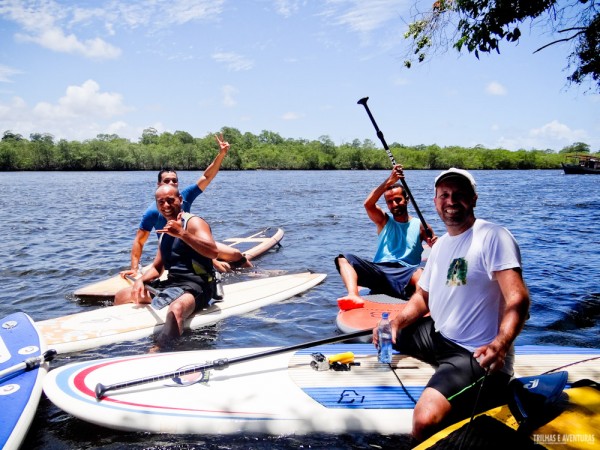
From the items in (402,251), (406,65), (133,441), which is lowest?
(133,441)

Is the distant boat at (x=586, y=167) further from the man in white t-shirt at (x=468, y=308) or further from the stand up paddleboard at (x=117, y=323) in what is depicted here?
the man in white t-shirt at (x=468, y=308)

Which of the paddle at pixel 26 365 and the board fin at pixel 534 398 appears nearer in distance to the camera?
the board fin at pixel 534 398

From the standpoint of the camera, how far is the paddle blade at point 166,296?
5566mm

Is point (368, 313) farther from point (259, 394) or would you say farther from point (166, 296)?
point (166, 296)

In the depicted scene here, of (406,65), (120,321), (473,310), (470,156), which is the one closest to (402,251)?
(406,65)

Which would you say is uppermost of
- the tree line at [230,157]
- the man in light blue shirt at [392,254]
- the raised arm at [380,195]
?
the tree line at [230,157]

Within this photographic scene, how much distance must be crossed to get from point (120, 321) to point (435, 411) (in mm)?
4185

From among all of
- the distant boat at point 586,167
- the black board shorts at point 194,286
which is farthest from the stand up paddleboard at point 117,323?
the distant boat at point 586,167

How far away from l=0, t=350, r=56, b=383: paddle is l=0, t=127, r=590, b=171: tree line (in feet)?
268

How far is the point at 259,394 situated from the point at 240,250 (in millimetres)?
7173

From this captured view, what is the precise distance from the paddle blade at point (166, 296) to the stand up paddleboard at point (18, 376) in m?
1.29

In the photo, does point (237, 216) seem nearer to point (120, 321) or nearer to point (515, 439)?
point (120, 321)

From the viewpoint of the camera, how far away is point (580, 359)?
417 centimetres

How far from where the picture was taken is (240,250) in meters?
10.8
